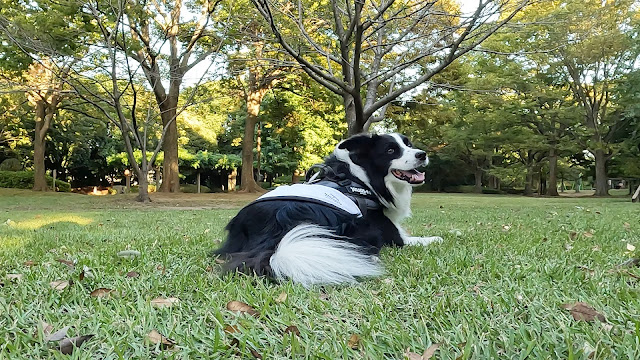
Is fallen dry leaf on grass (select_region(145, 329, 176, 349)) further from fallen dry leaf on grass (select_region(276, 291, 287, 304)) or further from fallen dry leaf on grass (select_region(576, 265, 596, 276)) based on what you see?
fallen dry leaf on grass (select_region(576, 265, 596, 276))

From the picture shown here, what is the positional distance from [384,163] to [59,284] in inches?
81.3

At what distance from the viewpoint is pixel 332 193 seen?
2.61 meters

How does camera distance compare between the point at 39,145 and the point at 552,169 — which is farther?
the point at 552,169

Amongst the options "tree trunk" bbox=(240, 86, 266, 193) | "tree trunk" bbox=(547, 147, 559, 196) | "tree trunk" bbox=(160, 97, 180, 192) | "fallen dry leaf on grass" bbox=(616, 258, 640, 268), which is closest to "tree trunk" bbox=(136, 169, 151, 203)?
"tree trunk" bbox=(160, 97, 180, 192)

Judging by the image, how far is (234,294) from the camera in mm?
1735

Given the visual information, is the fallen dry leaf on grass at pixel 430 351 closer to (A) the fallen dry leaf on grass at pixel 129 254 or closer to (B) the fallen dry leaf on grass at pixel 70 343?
(B) the fallen dry leaf on grass at pixel 70 343

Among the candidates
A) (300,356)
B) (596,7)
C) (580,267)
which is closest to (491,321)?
(300,356)

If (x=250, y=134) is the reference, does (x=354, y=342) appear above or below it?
below

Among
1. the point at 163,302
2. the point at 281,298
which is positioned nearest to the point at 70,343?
the point at 163,302

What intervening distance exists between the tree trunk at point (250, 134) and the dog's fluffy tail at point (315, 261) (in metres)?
15.4

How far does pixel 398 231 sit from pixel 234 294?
168cm

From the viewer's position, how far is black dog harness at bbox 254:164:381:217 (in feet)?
8.14

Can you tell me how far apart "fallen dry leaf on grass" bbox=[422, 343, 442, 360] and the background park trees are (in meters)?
4.69

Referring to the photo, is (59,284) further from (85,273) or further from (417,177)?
(417,177)
